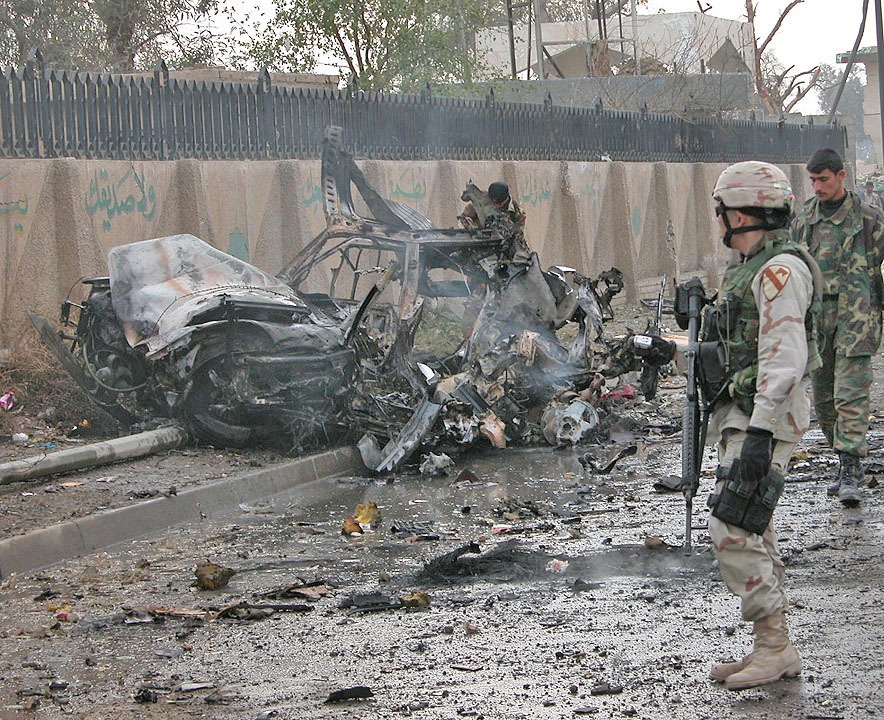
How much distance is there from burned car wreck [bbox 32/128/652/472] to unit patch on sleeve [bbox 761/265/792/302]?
507cm

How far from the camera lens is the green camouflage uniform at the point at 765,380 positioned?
4.25 metres

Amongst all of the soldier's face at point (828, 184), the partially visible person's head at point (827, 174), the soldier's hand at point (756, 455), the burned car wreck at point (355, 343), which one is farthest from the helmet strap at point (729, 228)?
the burned car wreck at point (355, 343)

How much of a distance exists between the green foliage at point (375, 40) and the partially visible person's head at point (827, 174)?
627 inches

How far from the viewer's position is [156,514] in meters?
7.54

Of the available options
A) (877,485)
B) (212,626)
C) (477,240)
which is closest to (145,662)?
(212,626)

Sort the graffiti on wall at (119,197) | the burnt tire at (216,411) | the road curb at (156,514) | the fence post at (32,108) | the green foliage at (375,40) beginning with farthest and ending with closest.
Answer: the green foliage at (375,40), the graffiti on wall at (119,197), the fence post at (32,108), the burnt tire at (216,411), the road curb at (156,514)

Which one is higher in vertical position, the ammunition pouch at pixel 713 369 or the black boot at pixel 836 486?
the ammunition pouch at pixel 713 369

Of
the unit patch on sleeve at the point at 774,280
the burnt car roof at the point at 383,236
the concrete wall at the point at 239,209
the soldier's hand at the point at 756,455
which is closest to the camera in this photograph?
the soldier's hand at the point at 756,455

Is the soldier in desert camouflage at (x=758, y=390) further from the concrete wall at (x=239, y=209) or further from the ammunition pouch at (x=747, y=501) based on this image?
the concrete wall at (x=239, y=209)

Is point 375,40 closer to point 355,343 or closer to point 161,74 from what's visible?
point 161,74

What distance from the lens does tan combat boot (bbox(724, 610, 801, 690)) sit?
4246 millimetres

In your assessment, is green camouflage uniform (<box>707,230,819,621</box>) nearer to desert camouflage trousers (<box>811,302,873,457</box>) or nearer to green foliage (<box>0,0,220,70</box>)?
desert camouflage trousers (<box>811,302,873,457</box>)

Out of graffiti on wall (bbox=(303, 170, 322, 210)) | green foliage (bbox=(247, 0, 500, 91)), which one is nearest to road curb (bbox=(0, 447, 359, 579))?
graffiti on wall (bbox=(303, 170, 322, 210))

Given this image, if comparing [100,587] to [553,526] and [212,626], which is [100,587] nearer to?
[212,626]
